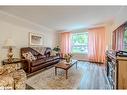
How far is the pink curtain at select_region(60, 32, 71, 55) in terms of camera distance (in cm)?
800

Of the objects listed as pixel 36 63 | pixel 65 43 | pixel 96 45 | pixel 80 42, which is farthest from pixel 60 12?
pixel 65 43

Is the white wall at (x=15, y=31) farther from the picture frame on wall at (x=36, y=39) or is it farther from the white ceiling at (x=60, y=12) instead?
the white ceiling at (x=60, y=12)

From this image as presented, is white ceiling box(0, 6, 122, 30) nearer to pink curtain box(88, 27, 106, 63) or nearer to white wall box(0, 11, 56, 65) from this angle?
white wall box(0, 11, 56, 65)

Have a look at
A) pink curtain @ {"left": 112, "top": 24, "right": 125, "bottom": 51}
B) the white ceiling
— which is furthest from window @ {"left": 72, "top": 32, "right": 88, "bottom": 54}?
pink curtain @ {"left": 112, "top": 24, "right": 125, "bottom": 51}

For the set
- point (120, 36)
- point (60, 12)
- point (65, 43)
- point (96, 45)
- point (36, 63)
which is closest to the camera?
point (120, 36)

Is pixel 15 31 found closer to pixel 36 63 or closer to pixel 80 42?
pixel 36 63

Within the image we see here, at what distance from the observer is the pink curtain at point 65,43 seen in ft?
26.2

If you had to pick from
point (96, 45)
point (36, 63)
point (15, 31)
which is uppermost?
point (15, 31)

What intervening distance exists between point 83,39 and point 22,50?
420 cm

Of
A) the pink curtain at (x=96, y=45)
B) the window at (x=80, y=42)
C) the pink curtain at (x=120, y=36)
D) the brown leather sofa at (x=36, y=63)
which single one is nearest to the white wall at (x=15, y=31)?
the brown leather sofa at (x=36, y=63)

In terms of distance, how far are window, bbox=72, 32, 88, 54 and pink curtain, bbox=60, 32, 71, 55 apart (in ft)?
1.11

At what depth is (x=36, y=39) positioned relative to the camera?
598 centimetres

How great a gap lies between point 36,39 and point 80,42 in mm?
3086
